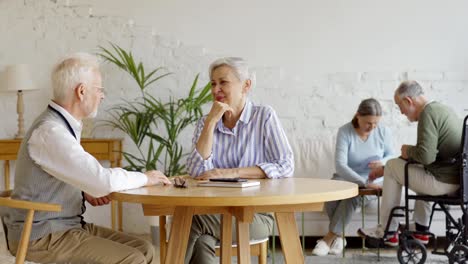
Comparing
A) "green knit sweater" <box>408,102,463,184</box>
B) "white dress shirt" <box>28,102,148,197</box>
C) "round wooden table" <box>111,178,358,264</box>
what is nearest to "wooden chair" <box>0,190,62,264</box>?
"white dress shirt" <box>28,102,148,197</box>

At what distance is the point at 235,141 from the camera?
363 cm

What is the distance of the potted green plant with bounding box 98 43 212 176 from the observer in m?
6.10

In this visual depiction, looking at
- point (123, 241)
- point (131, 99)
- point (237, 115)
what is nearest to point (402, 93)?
point (237, 115)

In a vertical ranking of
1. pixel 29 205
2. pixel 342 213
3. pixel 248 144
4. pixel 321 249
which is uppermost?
pixel 248 144

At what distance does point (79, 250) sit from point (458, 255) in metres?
2.85

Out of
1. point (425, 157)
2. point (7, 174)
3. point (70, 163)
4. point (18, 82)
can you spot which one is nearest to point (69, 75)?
point (70, 163)

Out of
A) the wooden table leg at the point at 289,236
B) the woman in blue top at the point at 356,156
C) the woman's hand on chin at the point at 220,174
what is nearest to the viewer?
the wooden table leg at the point at 289,236

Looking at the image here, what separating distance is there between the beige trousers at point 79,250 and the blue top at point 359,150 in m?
3.07

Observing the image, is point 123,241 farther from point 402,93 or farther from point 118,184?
point 402,93

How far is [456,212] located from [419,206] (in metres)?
0.31

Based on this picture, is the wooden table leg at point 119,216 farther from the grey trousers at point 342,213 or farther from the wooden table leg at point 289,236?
the wooden table leg at point 289,236

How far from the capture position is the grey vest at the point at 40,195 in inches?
113

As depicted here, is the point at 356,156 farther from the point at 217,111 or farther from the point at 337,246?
the point at 217,111

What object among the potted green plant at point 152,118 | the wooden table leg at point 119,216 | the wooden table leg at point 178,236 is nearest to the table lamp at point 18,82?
the potted green plant at point 152,118
